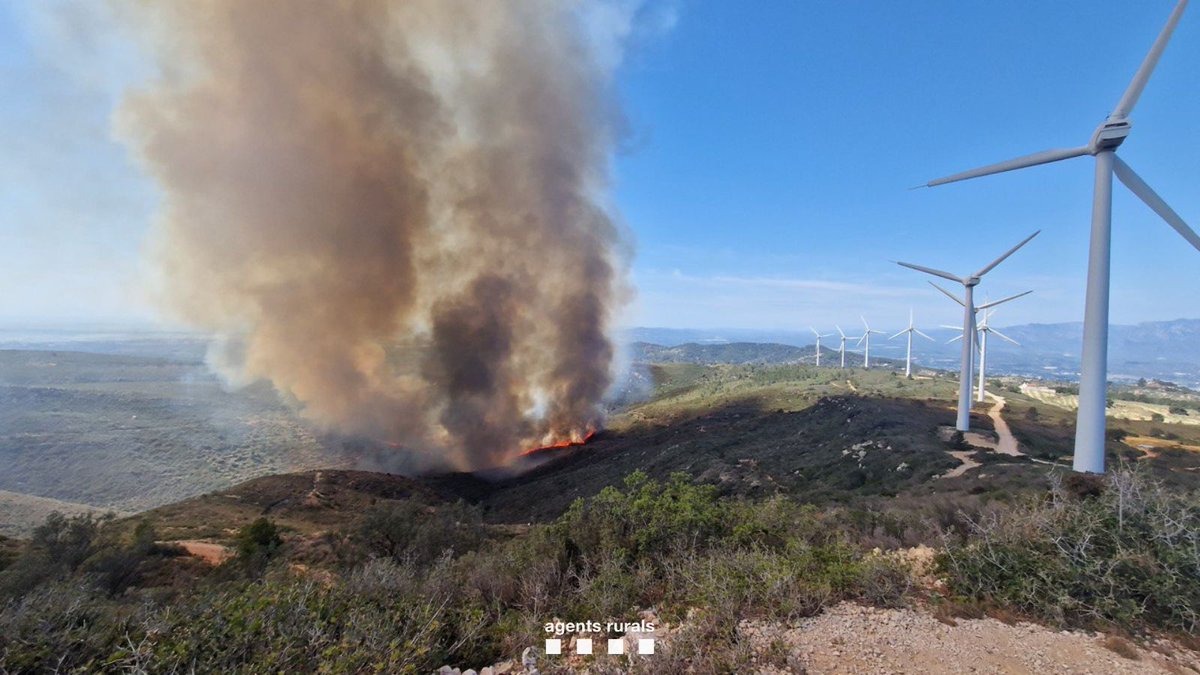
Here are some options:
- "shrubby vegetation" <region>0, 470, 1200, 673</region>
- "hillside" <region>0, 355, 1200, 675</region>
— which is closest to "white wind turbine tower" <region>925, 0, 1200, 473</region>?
"hillside" <region>0, 355, 1200, 675</region>

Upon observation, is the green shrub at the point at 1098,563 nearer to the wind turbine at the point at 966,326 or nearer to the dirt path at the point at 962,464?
the dirt path at the point at 962,464

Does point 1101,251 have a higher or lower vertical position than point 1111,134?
lower

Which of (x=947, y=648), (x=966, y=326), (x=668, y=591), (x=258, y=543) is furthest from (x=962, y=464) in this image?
(x=258, y=543)

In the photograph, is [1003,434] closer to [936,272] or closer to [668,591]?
[936,272]

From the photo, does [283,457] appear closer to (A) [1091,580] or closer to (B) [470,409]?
(B) [470,409]

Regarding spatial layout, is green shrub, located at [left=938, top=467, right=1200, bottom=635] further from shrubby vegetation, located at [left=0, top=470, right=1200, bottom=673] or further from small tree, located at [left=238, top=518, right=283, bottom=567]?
small tree, located at [left=238, top=518, right=283, bottom=567]
